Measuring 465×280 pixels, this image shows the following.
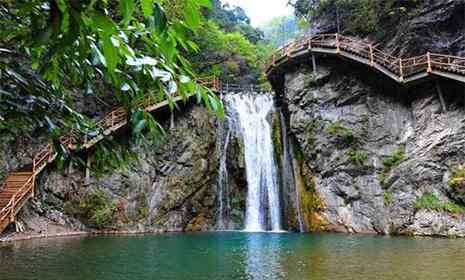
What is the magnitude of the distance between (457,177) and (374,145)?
389 centimetres

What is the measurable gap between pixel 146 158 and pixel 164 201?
7.44 feet

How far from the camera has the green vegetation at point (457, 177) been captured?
1516 cm

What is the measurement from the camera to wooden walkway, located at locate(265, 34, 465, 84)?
1694 centimetres

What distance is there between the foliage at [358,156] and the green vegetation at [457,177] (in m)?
3.57

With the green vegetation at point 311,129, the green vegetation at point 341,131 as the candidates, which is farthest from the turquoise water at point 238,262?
the green vegetation at point 311,129

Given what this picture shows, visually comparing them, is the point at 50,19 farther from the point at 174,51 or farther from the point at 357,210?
the point at 357,210

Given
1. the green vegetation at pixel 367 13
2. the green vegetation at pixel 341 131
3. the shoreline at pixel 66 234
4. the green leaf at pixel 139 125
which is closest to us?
the green leaf at pixel 139 125

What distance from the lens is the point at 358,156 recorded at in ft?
60.0

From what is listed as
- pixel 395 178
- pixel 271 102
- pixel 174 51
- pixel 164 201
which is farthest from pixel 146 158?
pixel 174 51

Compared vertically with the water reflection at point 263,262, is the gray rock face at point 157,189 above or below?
above

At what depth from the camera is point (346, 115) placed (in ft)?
63.6

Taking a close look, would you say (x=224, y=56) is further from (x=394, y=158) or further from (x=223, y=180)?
(x=394, y=158)

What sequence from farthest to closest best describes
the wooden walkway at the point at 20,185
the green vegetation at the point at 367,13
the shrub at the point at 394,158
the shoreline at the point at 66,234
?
1. the green vegetation at the point at 367,13
2. the shrub at the point at 394,158
3. the wooden walkway at the point at 20,185
4. the shoreline at the point at 66,234

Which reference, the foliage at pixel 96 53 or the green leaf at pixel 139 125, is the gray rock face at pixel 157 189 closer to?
the foliage at pixel 96 53
